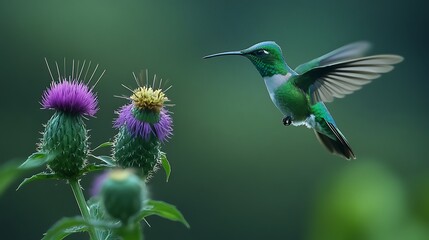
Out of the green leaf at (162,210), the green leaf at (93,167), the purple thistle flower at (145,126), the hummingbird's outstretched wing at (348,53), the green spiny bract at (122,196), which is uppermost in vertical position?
the hummingbird's outstretched wing at (348,53)

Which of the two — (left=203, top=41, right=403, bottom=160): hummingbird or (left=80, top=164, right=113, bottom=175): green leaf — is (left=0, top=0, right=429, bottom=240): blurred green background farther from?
(left=80, top=164, right=113, bottom=175): green leaf

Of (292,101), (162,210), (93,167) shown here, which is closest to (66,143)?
(93,167)

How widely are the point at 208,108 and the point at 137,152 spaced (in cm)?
Answer: 3494

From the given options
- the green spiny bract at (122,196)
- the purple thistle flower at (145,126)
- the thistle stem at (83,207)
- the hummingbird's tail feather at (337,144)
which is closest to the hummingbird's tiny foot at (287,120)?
the hummingbird's tail feather at (337,144)

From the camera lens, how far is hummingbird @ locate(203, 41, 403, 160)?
4301 mm

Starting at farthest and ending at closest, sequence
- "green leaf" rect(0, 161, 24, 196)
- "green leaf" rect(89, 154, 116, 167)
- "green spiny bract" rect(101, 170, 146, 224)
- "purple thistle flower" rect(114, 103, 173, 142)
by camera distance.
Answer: "purple thistle flower" rect(114, 103, 173, 142)
"green leaf" rect(89, 154, 116, 167)
"green spiny bract" rect(101, 170, 146, 224)
"green leaf" rect(0, 161, 24, 196)

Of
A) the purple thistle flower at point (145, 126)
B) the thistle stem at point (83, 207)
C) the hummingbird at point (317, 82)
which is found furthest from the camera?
the hummingbird at point (317, 82)

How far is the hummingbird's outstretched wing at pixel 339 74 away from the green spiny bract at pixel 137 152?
874 mm

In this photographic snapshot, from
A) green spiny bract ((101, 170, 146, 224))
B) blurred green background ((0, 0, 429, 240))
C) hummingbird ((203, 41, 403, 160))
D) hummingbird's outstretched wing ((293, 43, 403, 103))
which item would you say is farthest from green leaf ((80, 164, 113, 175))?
blurred green background ((0, 0, 429, 240))

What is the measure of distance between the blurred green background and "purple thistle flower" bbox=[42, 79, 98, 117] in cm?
2355

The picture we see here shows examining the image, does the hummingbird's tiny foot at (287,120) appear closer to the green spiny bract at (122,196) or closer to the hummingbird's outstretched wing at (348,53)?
the hummingbird's outstretched wing at (348,53)

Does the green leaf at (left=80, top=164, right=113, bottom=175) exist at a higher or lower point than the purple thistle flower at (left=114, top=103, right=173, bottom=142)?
lower

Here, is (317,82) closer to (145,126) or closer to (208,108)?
(145,126)

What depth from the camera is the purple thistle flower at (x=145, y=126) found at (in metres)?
4.20
